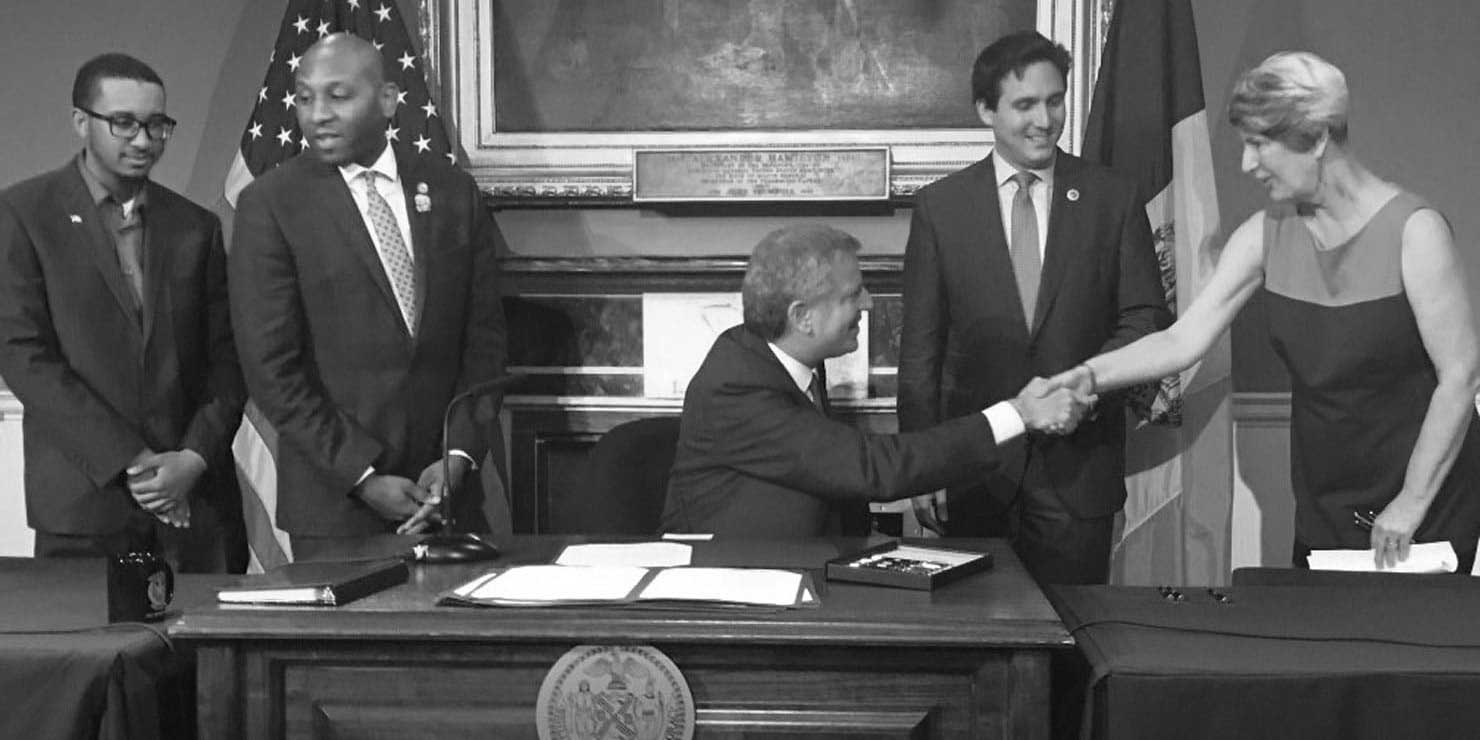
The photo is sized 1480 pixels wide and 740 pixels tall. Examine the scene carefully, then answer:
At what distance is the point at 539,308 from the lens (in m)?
4.45

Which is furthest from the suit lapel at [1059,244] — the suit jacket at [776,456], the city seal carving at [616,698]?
the city seal carving at [616,698]

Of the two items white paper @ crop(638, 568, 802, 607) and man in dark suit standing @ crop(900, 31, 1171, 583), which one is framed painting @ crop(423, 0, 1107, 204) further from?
white paper @ crop(638, 568, 802, 607)

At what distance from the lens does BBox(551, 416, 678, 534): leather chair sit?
10.1ft

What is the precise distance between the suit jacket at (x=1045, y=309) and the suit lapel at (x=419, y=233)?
3.77 ft

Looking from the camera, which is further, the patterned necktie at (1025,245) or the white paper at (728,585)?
the patterned necktie at (1025,245)

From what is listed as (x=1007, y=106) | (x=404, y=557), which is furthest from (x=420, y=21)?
(x=404, y=557)

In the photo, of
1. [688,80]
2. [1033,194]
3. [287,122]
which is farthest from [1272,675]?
[287,122]

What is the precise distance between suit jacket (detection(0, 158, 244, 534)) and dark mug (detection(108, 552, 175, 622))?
1.13m

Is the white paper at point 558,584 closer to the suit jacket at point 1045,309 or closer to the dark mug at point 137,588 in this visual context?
the dark mug at point 137,588

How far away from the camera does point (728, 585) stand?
2242 millimetres

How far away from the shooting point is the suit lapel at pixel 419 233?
11.4 feet

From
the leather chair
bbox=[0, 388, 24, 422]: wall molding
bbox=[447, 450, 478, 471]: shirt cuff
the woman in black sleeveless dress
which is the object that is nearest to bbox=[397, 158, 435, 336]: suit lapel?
bbox=[447, 450, 478, 471]: shirt cuff

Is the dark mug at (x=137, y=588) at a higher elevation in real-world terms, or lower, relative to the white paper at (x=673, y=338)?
lower

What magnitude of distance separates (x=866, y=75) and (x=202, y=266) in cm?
203
